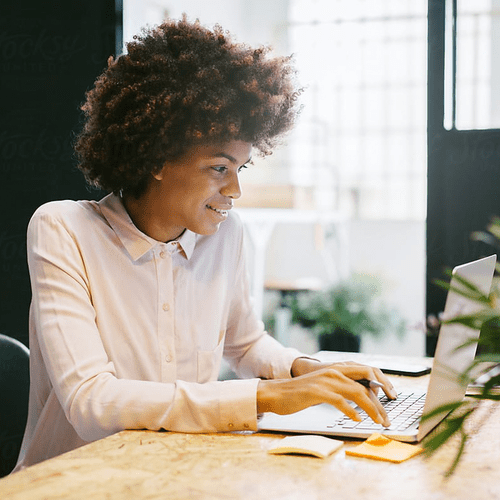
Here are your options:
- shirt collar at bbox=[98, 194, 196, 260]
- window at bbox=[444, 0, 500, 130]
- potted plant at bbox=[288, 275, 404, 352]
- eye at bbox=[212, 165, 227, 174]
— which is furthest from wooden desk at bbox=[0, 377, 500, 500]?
potted plant at bbox=[288, 275, 404, 352]

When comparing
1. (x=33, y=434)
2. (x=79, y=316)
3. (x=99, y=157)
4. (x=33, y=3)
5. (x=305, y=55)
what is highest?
(x=305, y=55)

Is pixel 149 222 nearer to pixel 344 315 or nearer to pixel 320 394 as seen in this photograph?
pixel 320 394

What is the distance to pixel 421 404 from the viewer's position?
121 cm

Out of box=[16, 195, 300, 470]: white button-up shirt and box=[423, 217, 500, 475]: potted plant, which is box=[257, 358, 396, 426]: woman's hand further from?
box=[423, 217, 500, 475]: potted plant

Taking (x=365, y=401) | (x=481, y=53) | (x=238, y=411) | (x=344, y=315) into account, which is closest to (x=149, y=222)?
(x=238, y=411)

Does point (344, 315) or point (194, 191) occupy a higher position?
point (194, 191)

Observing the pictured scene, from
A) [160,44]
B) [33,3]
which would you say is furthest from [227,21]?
[160,44]

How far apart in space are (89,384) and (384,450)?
475mm

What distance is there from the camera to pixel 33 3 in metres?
2.29

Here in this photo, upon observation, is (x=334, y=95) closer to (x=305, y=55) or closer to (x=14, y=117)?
(x=305, y=55)

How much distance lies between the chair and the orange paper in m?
0.77

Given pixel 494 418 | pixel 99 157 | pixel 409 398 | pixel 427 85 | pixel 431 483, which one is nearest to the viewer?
pixel 431 483

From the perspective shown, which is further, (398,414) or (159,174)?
(159,174)

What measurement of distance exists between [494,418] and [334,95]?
5.33m
